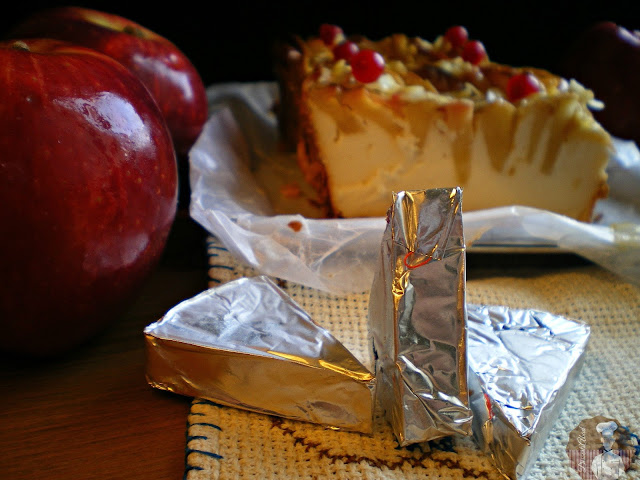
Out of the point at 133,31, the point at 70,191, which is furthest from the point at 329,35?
the point at 70,191

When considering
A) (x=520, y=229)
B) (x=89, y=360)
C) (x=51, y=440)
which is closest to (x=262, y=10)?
(x=520, y=229)

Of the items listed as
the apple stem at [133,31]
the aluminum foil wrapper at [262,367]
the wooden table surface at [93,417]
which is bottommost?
the wooden table surface at [93,417]

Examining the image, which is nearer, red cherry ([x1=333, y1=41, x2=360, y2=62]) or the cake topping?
the cake topping

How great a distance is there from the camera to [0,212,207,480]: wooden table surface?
462 mm

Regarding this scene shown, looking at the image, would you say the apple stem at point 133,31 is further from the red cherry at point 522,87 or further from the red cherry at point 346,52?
the red cherry at point 522,87

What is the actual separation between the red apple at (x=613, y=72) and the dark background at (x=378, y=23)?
0.10 metres

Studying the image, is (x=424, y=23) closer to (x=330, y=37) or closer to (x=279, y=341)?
(x=330, y=37)

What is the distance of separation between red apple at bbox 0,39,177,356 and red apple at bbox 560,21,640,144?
894mm

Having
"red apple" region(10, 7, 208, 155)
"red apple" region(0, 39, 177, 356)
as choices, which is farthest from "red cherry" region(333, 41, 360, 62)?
"red apple" region(0, 39, 177, 356)

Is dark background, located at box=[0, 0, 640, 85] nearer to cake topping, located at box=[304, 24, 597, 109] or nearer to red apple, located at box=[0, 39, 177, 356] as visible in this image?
cake topping, located at box=[304, 24, 597, 109]

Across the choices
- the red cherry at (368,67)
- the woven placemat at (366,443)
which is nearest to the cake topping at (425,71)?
the red cherry at (368,67)

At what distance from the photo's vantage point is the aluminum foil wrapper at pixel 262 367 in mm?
472

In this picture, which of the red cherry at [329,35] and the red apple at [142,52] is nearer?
the red apple at [142,52]

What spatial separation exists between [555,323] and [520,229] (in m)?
0.22
